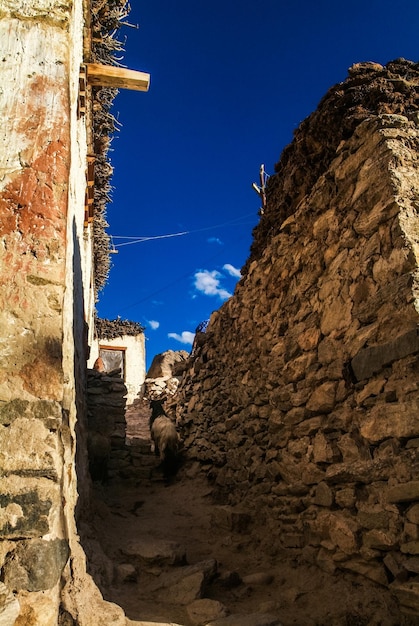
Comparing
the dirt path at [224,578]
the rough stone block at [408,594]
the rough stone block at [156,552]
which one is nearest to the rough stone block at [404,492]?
the rough stone block at [408,594]

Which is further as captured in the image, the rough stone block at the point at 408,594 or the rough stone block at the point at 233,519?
the rough stone block at the point at 233,519

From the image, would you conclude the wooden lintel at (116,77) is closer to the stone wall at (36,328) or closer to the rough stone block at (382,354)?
the stone wall at (36,328)

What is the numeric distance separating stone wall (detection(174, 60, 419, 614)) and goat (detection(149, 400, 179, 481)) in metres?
1.60

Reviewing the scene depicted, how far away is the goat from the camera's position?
6.22 meters

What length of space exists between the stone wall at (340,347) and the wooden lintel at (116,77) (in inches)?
65.5

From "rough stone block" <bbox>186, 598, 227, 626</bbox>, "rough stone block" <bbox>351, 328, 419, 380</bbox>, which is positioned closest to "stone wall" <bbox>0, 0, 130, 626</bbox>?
"rough stone block" <bbox>186, 598, 227, 626</bbox>

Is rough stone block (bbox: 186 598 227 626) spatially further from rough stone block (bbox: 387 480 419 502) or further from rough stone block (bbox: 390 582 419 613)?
rough stone block (bbox: 387 480 419 502)

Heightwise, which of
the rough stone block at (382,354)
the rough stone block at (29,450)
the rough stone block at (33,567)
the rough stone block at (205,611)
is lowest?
the rough stone block at (205,611)

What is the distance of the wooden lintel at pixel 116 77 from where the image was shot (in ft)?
14.5

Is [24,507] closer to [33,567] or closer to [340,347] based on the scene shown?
[33,567]

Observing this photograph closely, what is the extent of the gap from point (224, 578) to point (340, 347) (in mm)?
1808

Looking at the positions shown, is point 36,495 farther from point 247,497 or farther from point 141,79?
point 141,79

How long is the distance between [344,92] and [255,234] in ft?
5.83

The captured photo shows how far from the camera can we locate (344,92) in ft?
11.7
